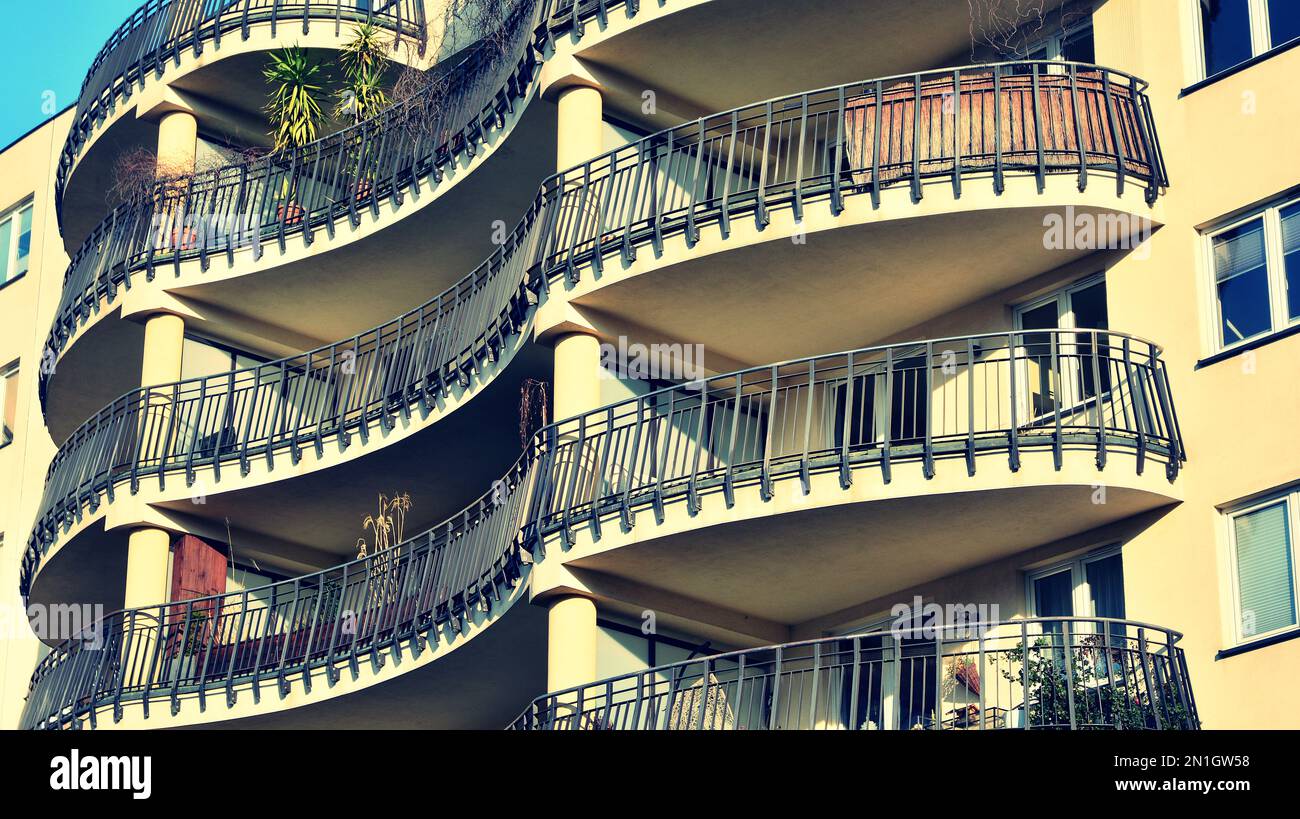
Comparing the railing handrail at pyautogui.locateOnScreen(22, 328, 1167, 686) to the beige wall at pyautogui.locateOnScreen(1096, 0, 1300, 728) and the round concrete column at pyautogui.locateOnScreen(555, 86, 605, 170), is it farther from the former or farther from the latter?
the round concrete column at pyautogui.locateOnScreen(555, 86, 605, 170)

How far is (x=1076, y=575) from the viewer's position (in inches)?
918

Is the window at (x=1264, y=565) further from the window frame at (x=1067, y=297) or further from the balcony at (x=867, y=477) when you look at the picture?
the window frame at (x=1067, y=297)

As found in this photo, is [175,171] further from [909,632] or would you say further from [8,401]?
[909,632]

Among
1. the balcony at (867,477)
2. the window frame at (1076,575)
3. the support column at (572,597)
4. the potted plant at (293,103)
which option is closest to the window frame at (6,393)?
the potted plant at (293,103)

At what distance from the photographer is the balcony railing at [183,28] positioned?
33000mm

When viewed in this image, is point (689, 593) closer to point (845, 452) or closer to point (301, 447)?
point (845, 452)

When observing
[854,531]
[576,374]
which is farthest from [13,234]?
[854,531]

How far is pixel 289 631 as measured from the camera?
2862cm

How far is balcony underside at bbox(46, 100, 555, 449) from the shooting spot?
29.5 m

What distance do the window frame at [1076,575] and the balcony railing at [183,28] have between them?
12.8 metres

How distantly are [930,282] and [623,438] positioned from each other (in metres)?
Answer: 3.79

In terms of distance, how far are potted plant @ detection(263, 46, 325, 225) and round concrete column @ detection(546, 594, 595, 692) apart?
9.83 m

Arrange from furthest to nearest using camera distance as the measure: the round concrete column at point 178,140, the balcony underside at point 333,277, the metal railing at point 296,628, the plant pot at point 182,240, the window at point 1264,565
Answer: the round concrete column at point 178,140, the plant pot at point 182,240, the balcony underside at point 333,277, the metal railing at point 296,628, the window at point 1264,565
